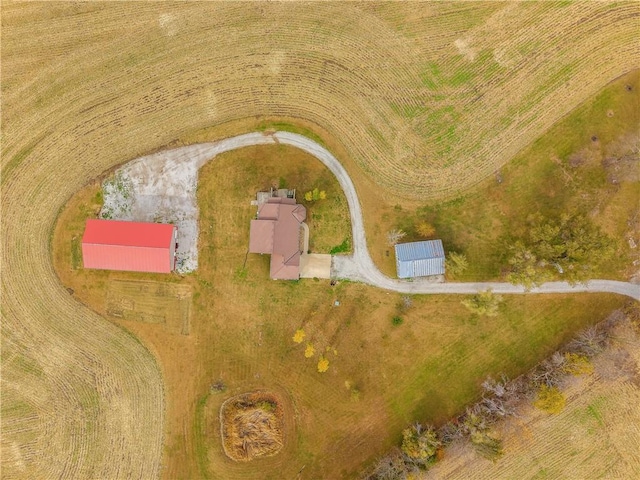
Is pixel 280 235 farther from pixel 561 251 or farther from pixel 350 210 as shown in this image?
pixel 561 251

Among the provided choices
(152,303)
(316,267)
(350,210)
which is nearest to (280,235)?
(316,267)

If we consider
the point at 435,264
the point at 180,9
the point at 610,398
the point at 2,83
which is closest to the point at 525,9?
the point at 435,264

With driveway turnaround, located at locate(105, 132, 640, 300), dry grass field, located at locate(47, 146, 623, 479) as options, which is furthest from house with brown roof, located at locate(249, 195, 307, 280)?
driveway turnaround, located at locate(105, 132, 640, 300)

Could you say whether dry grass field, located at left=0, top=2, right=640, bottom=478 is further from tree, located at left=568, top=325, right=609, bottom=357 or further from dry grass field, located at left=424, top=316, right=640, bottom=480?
dry grass field, located at left=424, top=316, right=640, bottom=480

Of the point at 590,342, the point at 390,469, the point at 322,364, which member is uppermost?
the point at 590,342

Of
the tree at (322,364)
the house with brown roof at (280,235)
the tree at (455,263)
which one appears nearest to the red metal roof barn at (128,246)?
the house with brown roof at (280,235)

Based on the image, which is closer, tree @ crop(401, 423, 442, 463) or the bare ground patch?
tree @ crop(401, 423, 442, 463)
